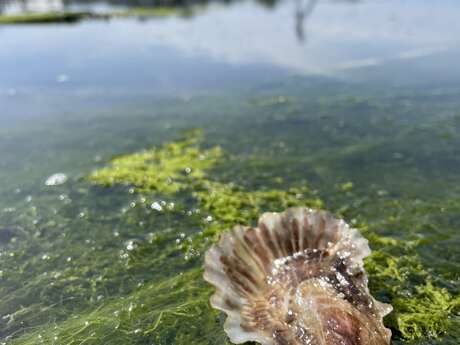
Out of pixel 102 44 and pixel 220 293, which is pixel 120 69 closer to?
pixel 102 44

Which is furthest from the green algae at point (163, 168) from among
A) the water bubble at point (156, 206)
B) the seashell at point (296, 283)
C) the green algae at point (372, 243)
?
the seashell at point (296, 283)

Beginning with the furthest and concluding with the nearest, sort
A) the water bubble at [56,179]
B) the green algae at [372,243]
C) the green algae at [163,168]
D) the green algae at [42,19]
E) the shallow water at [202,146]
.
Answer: the green algae at [42,19]
the water bubble at [56,179]
the green algae at [163,168]
the shallow water at [202,146]
the green algae at [372,243]

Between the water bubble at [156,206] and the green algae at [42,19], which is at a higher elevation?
the green algae at [42,19]

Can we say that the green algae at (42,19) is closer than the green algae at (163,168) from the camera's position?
No

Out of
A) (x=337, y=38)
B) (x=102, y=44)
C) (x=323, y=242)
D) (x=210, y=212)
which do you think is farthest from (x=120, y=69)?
(x=323, y=242)

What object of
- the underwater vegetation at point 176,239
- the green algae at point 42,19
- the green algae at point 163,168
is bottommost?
the underwater vegetation at point 176,239

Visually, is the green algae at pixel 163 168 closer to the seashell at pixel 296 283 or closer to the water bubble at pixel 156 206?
the water bubble at pixel 156 206
